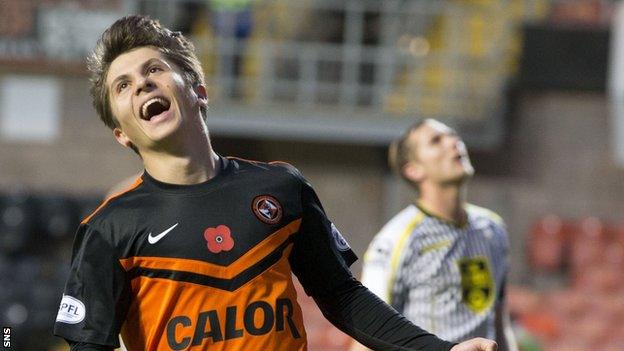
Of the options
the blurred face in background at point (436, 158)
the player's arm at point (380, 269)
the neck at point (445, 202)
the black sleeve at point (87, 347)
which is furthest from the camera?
the blurred face in background at point (436, 158)

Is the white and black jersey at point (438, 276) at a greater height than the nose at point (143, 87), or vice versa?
the nose at point (143, 87)

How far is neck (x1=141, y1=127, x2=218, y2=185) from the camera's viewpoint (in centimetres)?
308

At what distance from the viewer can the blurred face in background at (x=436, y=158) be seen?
570cm

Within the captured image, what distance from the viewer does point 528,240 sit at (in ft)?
48.4

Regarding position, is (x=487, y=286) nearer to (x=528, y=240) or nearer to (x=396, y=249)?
(x=396, y=249)

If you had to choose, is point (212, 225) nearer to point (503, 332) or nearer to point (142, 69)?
point (142, 69)

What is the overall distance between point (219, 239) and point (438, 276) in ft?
7.98

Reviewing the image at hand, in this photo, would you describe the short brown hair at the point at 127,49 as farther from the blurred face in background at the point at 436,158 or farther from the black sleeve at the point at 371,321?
the blurred face in background at the point at 436,158

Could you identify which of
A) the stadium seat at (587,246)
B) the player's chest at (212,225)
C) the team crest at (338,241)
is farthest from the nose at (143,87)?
the stadium seat at (587,246)

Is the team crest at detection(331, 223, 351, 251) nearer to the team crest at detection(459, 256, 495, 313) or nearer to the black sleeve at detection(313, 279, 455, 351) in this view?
the black sleeve at detection(313, 279, 455, 351)

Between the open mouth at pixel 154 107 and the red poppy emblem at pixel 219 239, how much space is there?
303 millimetres

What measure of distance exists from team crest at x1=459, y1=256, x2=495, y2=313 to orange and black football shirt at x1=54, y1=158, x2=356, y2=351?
7.46 feet

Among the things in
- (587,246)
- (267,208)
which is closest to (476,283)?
(267,208)

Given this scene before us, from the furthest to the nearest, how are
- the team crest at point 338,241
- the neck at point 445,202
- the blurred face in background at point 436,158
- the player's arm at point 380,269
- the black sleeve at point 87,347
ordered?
the blurred face in background at point 436,158, the neck at point 445,202, the player's arm at point 380,269, the team crest at point 338,241, the black sleeve at point 87,347
